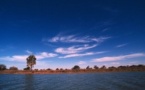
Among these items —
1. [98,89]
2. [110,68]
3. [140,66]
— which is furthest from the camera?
[140,66]

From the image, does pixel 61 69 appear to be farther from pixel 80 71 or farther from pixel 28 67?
pixel 28 67

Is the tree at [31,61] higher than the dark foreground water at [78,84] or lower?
higher

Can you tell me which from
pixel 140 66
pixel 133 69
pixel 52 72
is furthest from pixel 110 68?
pixel 52 72

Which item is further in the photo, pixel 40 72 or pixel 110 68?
pixel 110 68

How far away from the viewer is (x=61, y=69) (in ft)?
466

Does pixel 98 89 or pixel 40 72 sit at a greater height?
pixel 40 72

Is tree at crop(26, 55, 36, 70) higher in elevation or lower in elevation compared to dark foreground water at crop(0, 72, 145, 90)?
higher

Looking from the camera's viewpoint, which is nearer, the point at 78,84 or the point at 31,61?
the point at 78,84

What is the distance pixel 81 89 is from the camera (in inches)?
1499

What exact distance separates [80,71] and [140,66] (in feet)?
202

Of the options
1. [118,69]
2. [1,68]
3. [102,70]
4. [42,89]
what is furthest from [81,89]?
[1,68]

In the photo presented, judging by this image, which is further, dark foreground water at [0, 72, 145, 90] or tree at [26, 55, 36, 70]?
tree at [26, 55, 36, 70]

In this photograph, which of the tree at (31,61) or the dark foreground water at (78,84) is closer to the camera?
the dark foreground water at (78,84)

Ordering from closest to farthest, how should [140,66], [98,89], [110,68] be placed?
1. [98,89]
2. [110,68]
3. [140,66]
